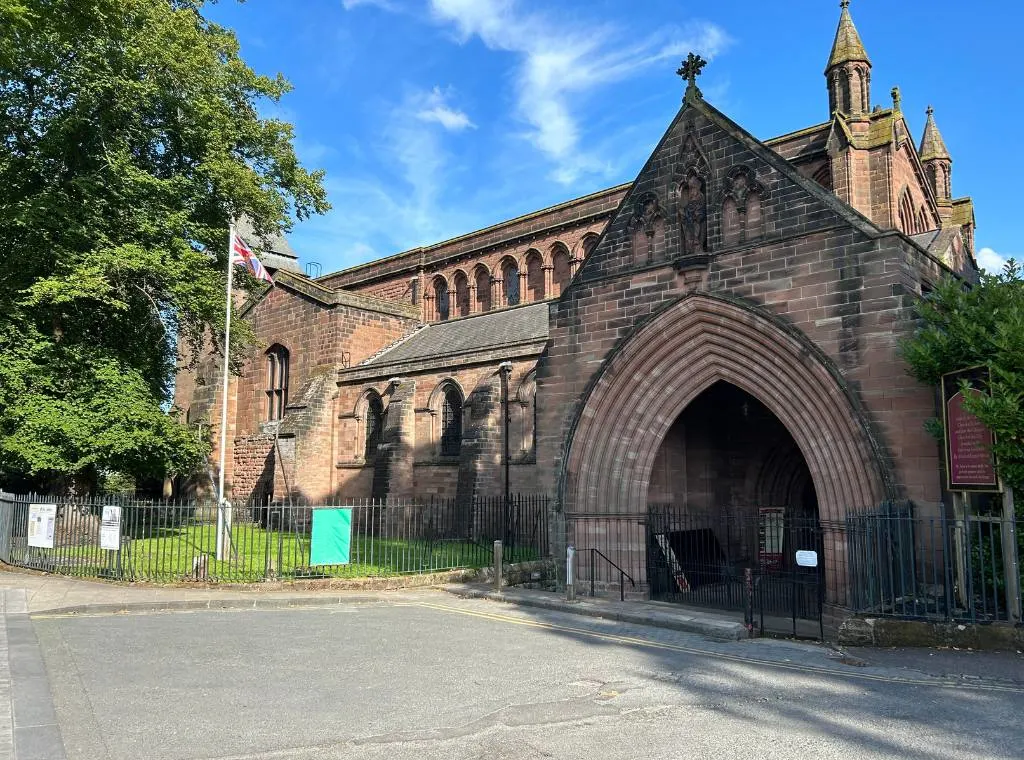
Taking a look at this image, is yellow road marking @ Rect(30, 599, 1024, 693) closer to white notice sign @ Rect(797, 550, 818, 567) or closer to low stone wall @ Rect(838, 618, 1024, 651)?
low stone wall @ Rect(838, 618, 1024, 651)

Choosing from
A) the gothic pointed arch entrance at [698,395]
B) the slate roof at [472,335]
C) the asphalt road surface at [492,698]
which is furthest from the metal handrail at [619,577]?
the slate roof at [472,335]

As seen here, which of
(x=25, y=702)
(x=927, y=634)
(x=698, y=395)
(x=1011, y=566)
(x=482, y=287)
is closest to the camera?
(x=25, y=702)

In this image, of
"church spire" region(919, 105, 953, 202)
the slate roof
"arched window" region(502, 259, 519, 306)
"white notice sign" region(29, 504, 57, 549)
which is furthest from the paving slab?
→ "church spire" region(919, 105, 953, 202)

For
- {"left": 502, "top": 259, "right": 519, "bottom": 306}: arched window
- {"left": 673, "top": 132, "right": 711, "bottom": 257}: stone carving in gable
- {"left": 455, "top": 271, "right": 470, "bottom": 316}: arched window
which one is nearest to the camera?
{"left": 673, "top": 132, "right": 711, "bottom": 257}: stone carving in gable

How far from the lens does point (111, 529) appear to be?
47.6ft

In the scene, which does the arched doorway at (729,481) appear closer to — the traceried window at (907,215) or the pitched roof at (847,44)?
the traceried window at (907,215)

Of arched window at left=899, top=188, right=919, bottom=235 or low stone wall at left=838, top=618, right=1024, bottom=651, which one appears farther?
arched window at left=899, top=188, right=919, bottom=235

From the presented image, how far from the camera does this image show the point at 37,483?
24.7m

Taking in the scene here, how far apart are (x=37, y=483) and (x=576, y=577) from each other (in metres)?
19.6

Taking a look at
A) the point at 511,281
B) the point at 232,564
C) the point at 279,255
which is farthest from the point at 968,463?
the point at 279,255

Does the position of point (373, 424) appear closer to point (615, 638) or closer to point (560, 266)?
point (560, 266)

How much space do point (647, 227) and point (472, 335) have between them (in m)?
13.8

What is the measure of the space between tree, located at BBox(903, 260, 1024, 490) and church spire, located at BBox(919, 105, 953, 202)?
18800 millimetres

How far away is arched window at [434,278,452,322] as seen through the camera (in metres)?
35.6
